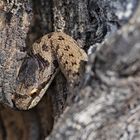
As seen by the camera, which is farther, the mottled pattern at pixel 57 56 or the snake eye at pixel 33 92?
the snake eye at pixel 33 92

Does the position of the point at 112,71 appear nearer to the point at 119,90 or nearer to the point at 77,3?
the point at 119,90

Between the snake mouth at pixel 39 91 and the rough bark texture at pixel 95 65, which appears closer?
the rough bark texture at pixel 95 65

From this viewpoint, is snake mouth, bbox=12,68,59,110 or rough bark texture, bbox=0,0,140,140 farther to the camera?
snake mouth, bbox=12,68,59,110

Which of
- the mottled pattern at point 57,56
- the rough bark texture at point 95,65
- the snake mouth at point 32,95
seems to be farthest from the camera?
the snake mouth at point 32,95

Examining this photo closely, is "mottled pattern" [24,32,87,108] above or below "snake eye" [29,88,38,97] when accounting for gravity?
above

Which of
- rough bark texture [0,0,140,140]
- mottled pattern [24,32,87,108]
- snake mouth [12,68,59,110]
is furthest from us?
snake mouth [12,68,59,110]

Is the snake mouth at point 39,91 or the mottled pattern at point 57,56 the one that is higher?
the mottled pattern at point 57,56

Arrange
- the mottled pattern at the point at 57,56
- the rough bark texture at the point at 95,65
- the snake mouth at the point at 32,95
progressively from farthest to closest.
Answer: the snake mouth at the point at 32,95
the mottled pattern at the point at 57,56
the rough bark texture at the point at 95,65

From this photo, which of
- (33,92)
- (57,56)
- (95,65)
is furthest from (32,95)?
(95,65)

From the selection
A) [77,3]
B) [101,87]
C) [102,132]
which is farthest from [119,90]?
[77,3]
